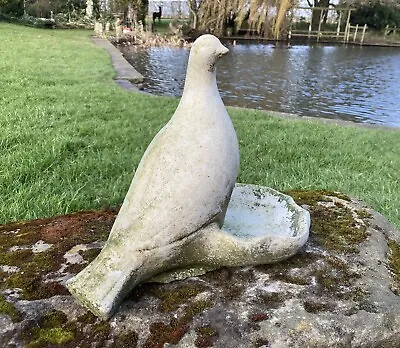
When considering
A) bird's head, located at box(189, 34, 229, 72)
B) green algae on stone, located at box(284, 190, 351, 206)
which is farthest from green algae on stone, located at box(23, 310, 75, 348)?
green algae on stone, located at box(284, 190, 351, 206)

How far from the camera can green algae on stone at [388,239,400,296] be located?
2.22 meters

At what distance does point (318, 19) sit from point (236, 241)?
29.1 m

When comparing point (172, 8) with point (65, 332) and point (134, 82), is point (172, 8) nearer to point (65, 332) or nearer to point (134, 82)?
point (134, 82)

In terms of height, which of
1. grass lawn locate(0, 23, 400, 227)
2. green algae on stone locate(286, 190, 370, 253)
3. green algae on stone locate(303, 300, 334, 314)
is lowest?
grass lawn locate(0, 23, 400, 227)

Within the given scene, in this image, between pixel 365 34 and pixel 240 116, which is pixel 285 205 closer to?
pixel 240 116

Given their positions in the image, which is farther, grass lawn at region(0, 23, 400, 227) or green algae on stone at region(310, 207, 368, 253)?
grass lawn at region(0, 23, 400, 227)

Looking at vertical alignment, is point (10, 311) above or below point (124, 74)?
above

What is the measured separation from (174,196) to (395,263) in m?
1.21

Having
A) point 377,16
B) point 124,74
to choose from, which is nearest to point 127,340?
point 124,74

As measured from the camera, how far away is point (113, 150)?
16.6 feet

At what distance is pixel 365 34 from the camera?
2798 cm

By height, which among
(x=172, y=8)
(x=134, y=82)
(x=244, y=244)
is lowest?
(x=134, y=82)

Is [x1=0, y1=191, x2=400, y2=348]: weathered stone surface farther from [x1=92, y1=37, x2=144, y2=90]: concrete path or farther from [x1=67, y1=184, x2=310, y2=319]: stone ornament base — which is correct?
[x1=92, y1=37, x2=144, y2=90]: concrete path

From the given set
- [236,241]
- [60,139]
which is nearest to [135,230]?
[236,241]
